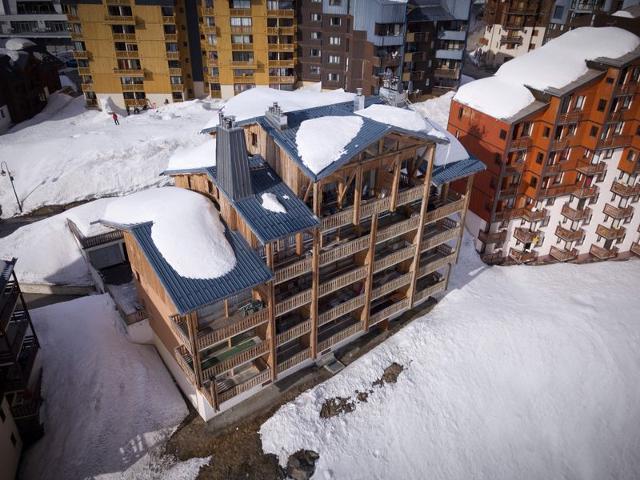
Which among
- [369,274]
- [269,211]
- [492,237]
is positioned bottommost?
[492,237]

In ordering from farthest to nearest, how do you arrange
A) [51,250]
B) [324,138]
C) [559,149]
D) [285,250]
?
[51,250]
[559,149]
[285,250]
[324,138]

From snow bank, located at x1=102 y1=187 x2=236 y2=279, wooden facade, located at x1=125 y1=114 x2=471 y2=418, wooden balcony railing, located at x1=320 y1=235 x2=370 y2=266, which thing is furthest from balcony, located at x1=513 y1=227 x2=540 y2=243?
snow bank, located at x1=102 y1=187 x2=236 y2=279

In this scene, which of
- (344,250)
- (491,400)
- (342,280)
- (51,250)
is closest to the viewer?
(344,250)

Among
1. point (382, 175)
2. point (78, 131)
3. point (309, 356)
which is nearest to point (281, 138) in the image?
point (382, 175)

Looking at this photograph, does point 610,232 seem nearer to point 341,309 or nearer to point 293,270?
point 341,309

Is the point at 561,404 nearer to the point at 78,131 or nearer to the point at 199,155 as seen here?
the point at 199,155

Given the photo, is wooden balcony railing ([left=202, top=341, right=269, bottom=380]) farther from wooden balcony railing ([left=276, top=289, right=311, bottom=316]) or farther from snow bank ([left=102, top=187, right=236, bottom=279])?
snow bank ([left=102, top=187, right=236, bottom=279])

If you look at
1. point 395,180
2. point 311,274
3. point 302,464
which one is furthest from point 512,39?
point 302,464
